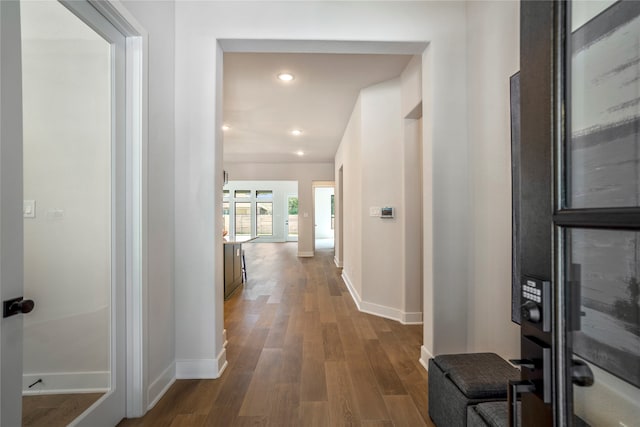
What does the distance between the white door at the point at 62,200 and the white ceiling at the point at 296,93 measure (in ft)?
5.94

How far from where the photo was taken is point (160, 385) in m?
2.04

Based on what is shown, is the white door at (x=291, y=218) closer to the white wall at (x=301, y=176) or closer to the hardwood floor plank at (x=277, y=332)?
the white wall at (x=301, y=176)

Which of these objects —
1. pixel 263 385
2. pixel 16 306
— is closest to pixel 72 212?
pixel 16 306

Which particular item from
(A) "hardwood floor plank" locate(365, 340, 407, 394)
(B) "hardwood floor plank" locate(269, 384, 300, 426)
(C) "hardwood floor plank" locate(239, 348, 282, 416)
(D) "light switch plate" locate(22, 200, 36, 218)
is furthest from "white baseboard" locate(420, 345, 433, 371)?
(D) "light switch plate" locate(22, 200, 36, 218)

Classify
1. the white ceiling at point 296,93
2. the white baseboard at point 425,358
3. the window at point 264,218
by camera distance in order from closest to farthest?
1. the white baseboard at point 425,358
2. the white ceiling at point 296,93
3. the window at point 264,218

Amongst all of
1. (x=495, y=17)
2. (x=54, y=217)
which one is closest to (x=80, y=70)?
(x=54, y=217)

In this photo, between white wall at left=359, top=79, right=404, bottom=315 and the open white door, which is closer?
the open white door

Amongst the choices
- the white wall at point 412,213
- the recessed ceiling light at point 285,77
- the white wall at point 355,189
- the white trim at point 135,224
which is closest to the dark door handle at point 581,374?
the white trim at point 135,224

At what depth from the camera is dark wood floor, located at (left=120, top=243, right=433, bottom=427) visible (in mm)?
1827

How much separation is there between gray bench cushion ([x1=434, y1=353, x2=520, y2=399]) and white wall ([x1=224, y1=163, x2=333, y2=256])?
753 cm

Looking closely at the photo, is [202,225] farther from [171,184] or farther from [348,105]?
[348,105]

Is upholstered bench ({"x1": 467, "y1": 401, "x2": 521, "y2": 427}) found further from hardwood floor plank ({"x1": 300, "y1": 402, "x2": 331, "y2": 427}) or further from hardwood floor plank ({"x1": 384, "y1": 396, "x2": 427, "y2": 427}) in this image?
hardwood floor plank ({"x1": 300, "y1": 402, "x2": 331, "y2": 427})

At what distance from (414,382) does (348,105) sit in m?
3.68

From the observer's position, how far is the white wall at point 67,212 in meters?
1.28
